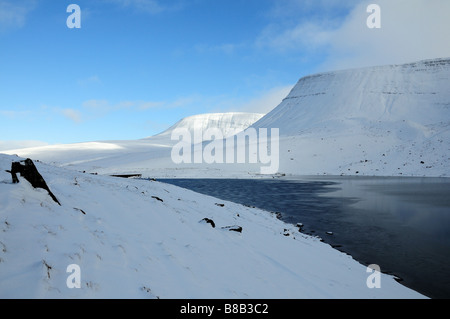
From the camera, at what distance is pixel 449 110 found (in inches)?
3100

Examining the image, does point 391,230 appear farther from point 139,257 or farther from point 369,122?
point 369,122

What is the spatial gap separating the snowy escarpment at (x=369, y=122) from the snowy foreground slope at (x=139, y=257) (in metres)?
48.7

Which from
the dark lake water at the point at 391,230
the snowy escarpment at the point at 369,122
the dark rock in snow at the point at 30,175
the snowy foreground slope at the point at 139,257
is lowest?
the dark lake water at the point at 391,230

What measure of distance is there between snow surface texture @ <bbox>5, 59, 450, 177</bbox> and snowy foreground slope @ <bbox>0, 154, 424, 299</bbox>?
44768 millimetres

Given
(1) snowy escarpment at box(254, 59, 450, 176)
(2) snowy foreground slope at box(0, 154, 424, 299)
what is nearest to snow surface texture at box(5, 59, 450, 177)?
(1) snowy escarpment at box(254, 59, 450, 176)

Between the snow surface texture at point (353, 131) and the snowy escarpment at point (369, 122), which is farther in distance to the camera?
the snow surface texture at point (353, 131)

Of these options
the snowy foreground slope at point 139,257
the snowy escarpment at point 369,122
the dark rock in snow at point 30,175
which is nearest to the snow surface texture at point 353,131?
the snowy escarpment at point 369,122

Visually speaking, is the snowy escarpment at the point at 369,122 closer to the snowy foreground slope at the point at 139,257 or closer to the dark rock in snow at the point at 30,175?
the snowy foreground slope at the point at 139,257

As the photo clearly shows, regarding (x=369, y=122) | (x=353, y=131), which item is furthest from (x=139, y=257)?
(x=369, y=122)

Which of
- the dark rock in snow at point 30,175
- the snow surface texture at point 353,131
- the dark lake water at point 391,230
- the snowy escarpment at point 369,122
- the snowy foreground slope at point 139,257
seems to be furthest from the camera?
the snow surface texture at point 353,131

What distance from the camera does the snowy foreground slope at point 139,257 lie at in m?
3.92

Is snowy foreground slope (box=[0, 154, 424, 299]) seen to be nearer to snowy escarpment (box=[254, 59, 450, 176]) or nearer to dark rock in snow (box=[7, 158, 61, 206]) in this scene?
dark rock in snow (box=[7, 158, 61, 206])
